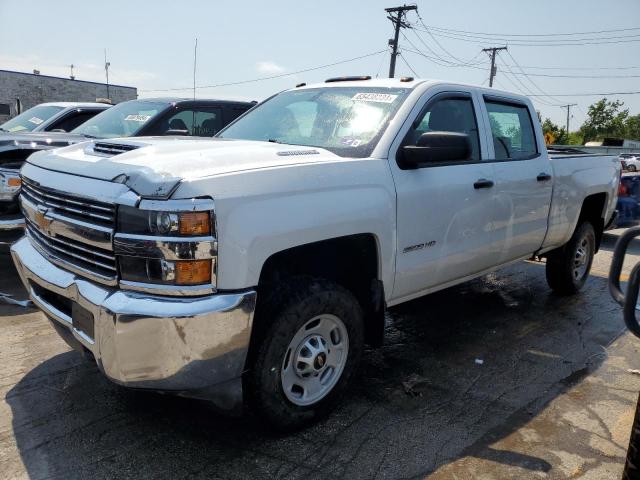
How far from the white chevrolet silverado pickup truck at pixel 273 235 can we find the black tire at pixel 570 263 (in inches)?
64.2

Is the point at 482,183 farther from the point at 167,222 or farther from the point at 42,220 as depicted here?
the point at 42,220

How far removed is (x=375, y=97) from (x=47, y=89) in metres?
43.8

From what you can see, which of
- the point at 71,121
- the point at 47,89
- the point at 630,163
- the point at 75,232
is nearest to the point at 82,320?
the point at 75,232

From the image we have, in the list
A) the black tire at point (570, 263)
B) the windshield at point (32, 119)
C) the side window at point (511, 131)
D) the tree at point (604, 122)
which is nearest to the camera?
the side window at point (511, 131)

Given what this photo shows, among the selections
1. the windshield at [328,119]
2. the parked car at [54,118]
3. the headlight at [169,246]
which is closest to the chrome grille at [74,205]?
the headlight at [169,246]

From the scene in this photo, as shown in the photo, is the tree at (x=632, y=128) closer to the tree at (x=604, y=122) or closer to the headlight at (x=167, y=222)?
the tree at (x=604, y=122)

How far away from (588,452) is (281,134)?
269 cm

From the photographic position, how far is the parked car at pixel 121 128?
5102mm

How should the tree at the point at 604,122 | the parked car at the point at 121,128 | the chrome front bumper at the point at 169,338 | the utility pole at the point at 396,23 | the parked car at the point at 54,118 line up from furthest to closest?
the tree at the point at 604,122
the utility pole at the point at 396,23
the parked car at the point at 54,118
the parked car at the point at 121,128
the chrome front bumper at the point at 169,338

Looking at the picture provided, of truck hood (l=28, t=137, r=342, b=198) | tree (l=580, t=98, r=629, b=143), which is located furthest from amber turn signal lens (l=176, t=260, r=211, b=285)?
tree (l=580, t=98, r=629, b=143)

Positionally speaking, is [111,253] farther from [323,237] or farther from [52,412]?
[52,412]

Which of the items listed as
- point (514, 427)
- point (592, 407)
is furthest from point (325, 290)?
point (592, 407)

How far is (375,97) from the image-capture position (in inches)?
144

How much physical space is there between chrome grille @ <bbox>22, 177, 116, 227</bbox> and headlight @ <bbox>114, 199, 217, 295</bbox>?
0.11m
